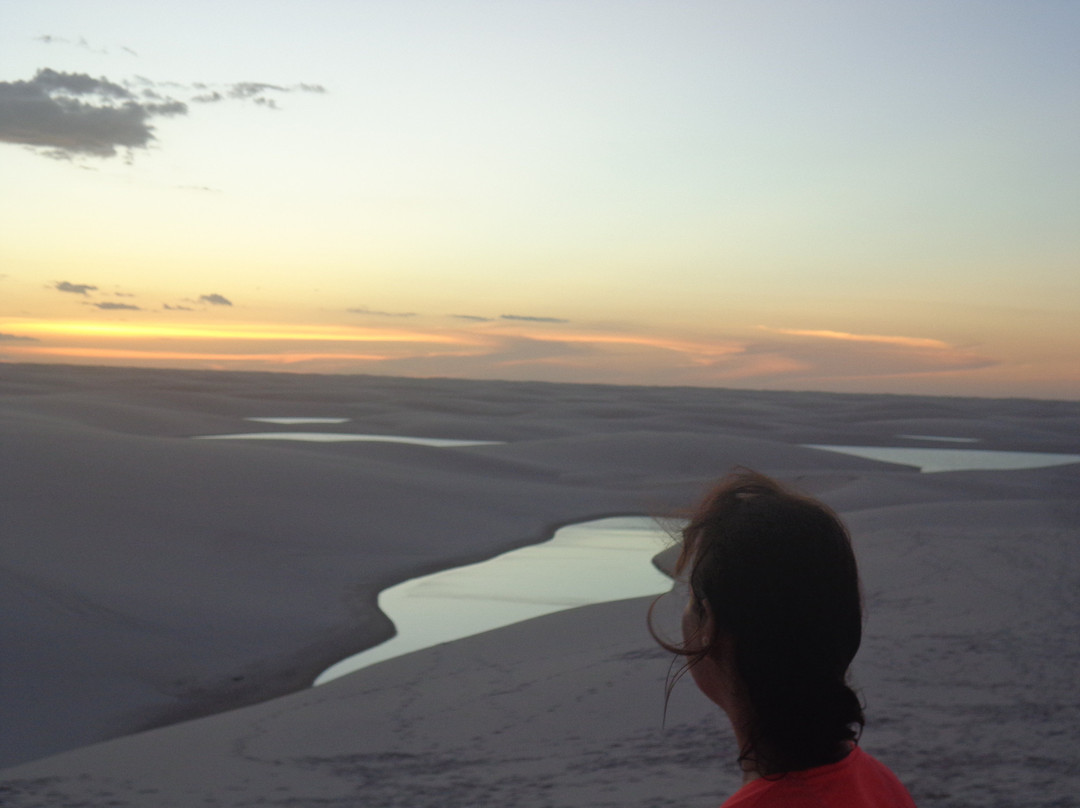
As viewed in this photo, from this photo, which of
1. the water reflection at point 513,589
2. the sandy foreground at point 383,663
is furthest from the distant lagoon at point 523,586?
the sandy foreground at point 383,663

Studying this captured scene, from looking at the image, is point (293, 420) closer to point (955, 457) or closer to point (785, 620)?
point (955, 457)

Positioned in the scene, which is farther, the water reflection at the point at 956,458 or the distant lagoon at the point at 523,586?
the water reflection at the point at 956,458

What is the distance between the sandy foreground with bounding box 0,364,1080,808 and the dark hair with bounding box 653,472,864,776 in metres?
0.25

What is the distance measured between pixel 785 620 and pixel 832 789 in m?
0.19

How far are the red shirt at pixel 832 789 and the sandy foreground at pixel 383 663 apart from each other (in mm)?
416

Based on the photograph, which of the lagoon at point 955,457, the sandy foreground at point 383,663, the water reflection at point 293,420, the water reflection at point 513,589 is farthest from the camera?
the water reflection at point 293,420

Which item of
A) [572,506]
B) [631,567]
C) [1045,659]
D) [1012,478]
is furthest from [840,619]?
[1012,478]

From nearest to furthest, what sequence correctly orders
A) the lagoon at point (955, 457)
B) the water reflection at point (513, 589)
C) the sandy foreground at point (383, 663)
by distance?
1. the sandy foreground at point (383, 663)
2. the water reflection at point (513, 589)
3. the lagoon at point (955, 457)

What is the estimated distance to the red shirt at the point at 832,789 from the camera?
3.53 ft

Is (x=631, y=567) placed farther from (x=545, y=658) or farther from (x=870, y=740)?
(x=870, y=740)

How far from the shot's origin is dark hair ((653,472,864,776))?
115 centimetres

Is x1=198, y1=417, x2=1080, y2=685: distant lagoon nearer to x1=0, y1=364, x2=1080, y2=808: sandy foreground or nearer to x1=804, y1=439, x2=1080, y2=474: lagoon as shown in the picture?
x1=0, y1=364, x2=1080, y2=808: sandy foreground

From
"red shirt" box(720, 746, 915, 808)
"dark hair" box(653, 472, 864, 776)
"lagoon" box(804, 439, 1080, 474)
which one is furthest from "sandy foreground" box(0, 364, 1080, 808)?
"lagoon" box(804, 439, 1080, 474)

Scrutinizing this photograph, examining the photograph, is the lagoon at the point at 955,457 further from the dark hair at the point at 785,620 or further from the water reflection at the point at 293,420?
the dark hair at the point at 785,620
